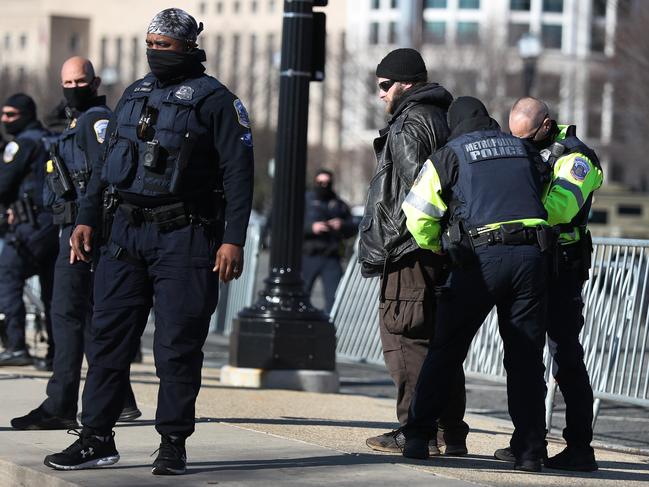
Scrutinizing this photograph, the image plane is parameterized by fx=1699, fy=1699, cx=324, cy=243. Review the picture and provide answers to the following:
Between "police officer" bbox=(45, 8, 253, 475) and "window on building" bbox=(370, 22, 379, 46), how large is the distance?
257 feet

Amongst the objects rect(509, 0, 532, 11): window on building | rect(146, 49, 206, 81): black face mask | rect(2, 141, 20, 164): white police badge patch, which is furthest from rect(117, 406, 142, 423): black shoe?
rect(509, 0, 532, 11): window on building

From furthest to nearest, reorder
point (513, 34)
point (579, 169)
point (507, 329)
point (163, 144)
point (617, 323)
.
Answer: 1. point (513, 34)
2. point (617, 323)
3. point (579, 169)
4. point (507, 329)
5. point (163, 144)

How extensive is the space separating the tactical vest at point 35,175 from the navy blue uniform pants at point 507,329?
4.74m

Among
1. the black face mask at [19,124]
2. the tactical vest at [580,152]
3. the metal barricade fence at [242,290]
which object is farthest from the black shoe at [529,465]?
the metal barricade fence at [242,290]

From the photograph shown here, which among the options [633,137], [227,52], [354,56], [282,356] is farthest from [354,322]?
[227,52]

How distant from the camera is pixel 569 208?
764 cm

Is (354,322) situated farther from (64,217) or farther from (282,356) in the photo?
(64,217)

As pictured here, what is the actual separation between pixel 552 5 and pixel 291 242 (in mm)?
101189

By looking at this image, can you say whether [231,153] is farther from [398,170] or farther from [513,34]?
[513,34]

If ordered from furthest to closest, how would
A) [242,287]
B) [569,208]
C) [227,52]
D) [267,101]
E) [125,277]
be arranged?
[227,52]
[267,101]
[242,287]
[569,208]
[125,277]

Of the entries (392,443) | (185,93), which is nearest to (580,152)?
(392,443)

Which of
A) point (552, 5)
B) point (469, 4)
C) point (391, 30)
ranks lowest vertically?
point (391, 30)

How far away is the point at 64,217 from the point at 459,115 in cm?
240

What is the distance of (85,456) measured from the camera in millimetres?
7160
